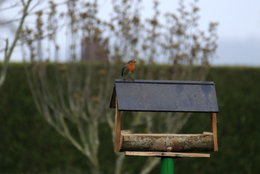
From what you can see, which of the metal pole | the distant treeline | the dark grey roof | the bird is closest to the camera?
the dark grey roof

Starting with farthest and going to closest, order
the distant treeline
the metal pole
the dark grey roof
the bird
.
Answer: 1. the distant treeline
2. the bird
3. the metal pole
4. the dark grey roof

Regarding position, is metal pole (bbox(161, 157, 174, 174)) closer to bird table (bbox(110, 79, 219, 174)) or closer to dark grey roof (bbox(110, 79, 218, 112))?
bird table (bbox(110, 79, 219, 174))

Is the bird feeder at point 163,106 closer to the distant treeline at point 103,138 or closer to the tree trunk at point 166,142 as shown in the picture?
the tree trunk at point 166,142

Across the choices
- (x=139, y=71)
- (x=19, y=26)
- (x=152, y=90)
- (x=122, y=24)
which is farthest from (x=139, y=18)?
(x=152, y=90)

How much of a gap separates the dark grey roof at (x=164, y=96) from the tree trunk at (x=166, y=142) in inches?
9.8

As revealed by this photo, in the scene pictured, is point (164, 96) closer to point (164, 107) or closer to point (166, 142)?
point (164, 107)

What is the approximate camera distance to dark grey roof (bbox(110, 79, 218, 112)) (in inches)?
192

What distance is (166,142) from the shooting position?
4984 mm

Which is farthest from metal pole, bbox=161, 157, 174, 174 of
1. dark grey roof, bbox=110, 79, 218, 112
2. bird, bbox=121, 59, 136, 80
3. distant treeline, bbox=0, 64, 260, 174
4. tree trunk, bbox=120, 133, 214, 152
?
distant treeline, bbox=0, 64, 260, 174

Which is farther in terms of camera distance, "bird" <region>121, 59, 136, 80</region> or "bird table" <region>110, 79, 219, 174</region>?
"bird" <region>121, 59, 136, 80</region>

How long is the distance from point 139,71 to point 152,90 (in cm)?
340

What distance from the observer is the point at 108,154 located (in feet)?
30.5

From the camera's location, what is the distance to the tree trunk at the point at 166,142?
4926 mm

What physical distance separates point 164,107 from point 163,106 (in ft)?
0.05
